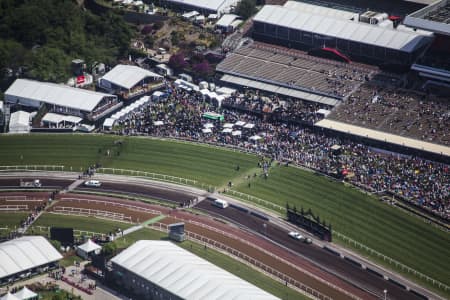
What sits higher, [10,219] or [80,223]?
[80,223]

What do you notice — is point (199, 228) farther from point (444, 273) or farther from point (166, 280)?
point (444, 273)

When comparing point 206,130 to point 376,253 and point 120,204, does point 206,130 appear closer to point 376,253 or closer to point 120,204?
point 120,204

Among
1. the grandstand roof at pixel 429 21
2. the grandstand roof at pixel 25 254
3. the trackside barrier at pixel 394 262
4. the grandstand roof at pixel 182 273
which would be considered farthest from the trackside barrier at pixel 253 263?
the grandstand roof at pixel 429 21

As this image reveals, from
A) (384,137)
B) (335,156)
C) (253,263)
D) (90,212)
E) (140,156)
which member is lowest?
(90,212)

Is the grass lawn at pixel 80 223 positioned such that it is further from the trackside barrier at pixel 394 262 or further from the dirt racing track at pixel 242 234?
the trackside barrier at pixel 394 262

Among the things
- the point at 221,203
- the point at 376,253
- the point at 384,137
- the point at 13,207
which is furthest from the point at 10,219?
the point at 384,137

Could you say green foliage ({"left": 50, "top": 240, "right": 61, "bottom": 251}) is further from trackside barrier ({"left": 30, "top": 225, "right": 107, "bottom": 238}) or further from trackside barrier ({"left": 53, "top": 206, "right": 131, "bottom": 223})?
trackside barrier ({"left": 53, "top": 206, "right": 131, "bottom": 223})

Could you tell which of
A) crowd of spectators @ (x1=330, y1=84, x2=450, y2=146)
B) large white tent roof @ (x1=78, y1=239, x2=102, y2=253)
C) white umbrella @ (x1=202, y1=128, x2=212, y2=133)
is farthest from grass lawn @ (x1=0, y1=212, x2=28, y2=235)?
crowd of spectators @ (x1=330, y1=84, x2=450, y2=146)
